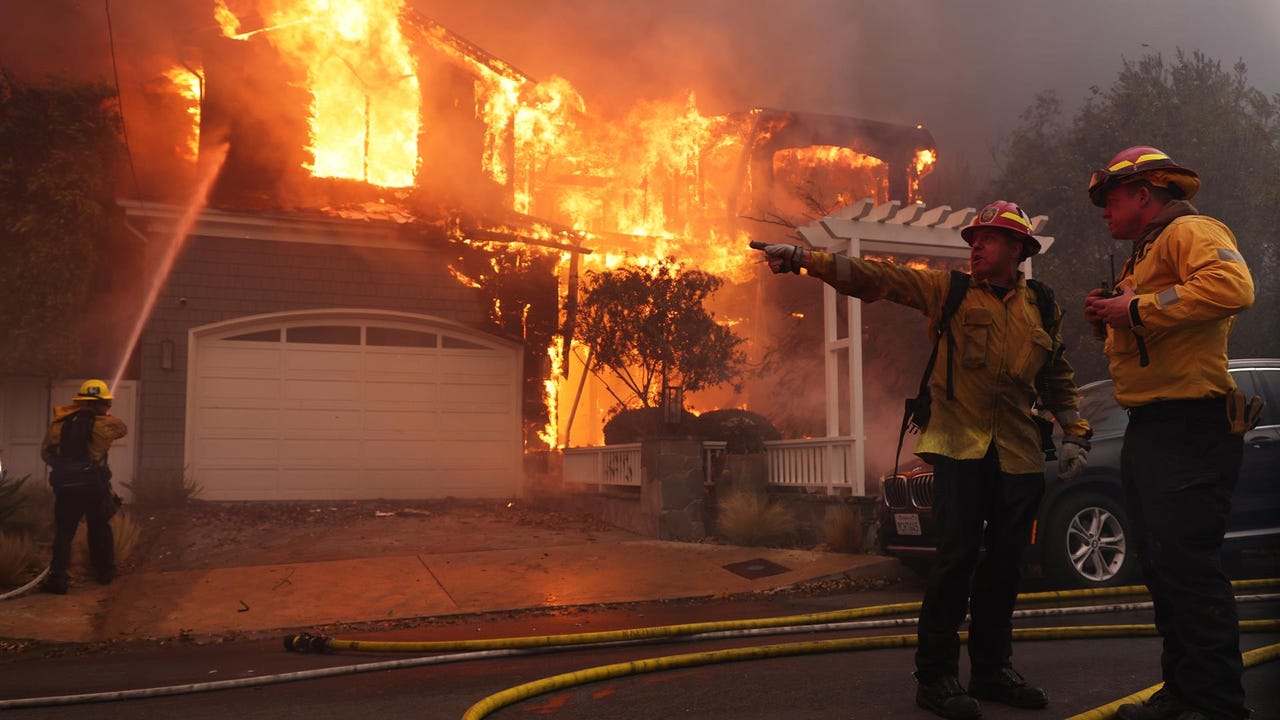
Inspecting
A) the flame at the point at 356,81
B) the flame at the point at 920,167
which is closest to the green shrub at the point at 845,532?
the flame at the point at 356,81

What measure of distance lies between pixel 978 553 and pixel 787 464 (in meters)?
7.38

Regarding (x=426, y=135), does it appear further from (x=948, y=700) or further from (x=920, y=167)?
(x=948, y=700)

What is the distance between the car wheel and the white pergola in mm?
2853

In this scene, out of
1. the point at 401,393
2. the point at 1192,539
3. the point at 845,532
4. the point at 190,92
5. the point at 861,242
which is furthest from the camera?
the point at 190,92

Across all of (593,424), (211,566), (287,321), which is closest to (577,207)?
(593,424)

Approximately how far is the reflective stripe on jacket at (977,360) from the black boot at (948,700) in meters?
0.82

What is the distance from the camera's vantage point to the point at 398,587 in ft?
26.8

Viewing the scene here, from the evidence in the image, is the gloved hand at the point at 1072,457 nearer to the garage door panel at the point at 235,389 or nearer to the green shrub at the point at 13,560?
the green shrub at the point at 13,560

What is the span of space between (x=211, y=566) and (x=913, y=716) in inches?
304

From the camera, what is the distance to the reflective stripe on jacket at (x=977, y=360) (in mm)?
3770

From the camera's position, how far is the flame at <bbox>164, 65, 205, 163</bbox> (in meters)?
16.1

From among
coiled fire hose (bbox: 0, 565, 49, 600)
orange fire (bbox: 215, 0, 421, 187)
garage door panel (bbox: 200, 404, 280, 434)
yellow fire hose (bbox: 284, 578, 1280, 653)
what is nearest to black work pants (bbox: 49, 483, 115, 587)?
coiled fire hose (bbox: 0, 565, 49, 600)

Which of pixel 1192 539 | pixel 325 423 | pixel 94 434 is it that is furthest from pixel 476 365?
pixel 1192 539

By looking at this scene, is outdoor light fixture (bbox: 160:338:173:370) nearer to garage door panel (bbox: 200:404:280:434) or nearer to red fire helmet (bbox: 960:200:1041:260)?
garage door panel (bbox: 200:404:280:434)
